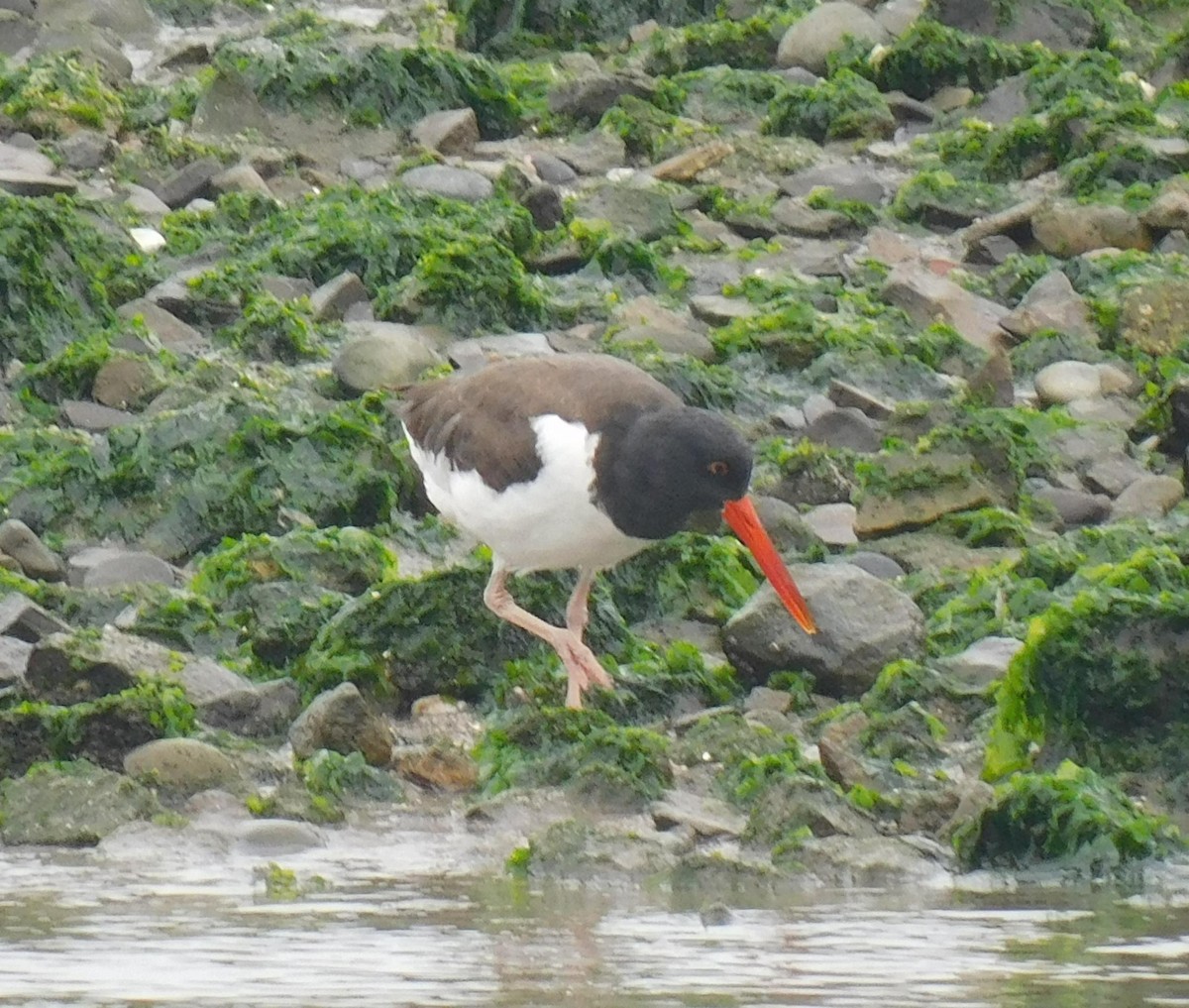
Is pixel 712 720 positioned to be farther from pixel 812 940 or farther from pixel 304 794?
pixel 812 940

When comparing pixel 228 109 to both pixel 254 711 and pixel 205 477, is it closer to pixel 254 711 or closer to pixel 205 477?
pixel 205 477

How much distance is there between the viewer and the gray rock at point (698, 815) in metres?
5.92

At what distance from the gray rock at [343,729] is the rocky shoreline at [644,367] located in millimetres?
12

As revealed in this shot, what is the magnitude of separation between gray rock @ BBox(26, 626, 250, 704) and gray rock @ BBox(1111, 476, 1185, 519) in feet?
10.4

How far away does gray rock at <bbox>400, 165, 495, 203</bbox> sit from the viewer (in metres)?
11.2

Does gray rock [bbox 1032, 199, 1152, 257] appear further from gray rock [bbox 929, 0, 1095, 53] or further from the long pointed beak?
the long pointed beak

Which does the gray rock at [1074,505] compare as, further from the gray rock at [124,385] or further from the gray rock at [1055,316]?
the gray rock at [124,385]

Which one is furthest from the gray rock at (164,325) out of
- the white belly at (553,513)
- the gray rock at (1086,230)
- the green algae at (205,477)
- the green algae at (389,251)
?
the gray rock at (1086,230)

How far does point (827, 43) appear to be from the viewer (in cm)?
1347

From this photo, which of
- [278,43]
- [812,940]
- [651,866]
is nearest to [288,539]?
[651,866]

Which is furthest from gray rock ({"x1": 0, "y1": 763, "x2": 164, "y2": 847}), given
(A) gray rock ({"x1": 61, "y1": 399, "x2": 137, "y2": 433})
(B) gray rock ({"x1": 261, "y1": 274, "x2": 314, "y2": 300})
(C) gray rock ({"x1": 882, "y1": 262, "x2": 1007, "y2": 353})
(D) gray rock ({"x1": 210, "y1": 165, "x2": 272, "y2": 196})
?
(D) gray rock ({"x1": 210, "y1": 165, "x2": 272, "y2": 196})

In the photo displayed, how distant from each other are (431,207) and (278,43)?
221 centimetres

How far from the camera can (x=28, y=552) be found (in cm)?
788

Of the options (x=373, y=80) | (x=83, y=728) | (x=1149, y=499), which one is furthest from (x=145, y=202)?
(x=83, y=728)
